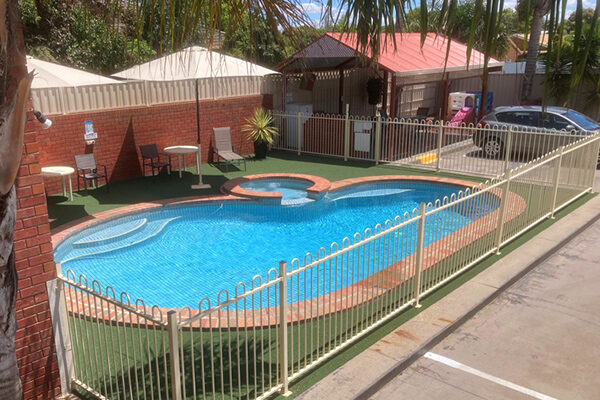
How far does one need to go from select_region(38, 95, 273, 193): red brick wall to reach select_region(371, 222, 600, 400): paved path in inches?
373

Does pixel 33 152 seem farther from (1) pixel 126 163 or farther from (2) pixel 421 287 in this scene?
(1) pixel 126 163

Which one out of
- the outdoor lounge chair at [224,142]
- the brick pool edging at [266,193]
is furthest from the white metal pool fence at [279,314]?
the outdoor lounge chair at [224,142]

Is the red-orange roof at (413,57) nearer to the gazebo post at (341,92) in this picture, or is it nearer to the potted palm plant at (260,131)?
the gazebo post at (341,92)

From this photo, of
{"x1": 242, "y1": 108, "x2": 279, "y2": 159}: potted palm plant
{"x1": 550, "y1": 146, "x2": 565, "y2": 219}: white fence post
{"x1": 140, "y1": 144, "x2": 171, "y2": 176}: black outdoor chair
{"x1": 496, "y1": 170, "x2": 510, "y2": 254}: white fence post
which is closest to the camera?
{"x1": 496, "y1": 170, "x2": 510, "y2": 254}: white fence post

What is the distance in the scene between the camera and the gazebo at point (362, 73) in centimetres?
1628

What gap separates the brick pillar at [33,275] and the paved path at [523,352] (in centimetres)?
302

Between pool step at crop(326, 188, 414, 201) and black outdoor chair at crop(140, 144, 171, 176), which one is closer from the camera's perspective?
pool step at crop(326, 188, 414, 201)

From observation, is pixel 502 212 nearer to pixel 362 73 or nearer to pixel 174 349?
pixel 174 349

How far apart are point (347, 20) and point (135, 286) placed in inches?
221

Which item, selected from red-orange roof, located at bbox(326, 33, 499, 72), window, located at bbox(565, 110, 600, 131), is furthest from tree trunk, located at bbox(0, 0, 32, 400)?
window, located at bbox(565, 110, 600, 131)

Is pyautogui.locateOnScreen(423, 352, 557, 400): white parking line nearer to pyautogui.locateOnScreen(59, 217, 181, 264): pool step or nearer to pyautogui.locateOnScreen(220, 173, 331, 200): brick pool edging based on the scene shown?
pyautogui.locateOnScreen(59, 217, 181, 264): pool step

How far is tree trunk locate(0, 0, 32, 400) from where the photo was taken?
2.51 metres

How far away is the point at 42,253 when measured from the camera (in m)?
4.59

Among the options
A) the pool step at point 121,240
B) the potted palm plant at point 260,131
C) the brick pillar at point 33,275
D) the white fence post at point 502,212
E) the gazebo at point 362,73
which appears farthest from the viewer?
the gazebo at point 362,73
